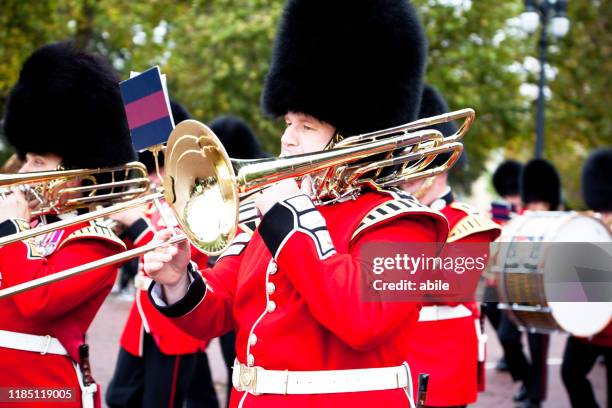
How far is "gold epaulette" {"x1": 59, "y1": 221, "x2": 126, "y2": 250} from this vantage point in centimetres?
326

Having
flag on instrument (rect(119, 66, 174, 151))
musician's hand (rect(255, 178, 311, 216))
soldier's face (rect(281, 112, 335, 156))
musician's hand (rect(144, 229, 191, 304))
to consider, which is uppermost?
flag on instrument (rect(119, 66, 174, 151))

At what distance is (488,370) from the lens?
346 inches

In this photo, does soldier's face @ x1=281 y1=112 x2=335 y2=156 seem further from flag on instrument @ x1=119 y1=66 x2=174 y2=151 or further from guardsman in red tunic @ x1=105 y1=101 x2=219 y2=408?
guardsman in red tunic @ x1=105 y1=101 x2=219 y2=408

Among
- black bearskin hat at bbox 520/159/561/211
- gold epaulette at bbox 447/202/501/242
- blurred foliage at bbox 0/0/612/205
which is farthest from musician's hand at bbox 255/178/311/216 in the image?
blurred foliage at bbox 0/0/612/205

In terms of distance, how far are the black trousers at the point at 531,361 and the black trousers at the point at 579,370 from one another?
111 centimetres

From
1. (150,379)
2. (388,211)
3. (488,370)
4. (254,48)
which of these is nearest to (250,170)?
(388,211)

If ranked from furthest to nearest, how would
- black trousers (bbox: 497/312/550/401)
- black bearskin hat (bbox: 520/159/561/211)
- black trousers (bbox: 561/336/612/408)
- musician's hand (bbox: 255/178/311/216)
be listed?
black bearskin hat (bbox: 520/159/561/211), black trousers (bbox: 497/312/550/401), black trousers (bbox: 561/336/612/408), musician's hand (bbox: 255/178/311/216)

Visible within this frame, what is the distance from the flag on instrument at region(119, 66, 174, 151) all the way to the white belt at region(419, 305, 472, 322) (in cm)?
192

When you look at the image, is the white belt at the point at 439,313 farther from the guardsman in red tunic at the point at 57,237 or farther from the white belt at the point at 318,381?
the white belt at the point at 318,381

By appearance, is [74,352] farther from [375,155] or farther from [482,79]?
[482,79]

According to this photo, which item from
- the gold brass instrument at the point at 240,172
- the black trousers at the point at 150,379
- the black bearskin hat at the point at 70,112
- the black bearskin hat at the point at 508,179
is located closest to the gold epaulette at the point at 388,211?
the gold brass instrument at the point at 240,172

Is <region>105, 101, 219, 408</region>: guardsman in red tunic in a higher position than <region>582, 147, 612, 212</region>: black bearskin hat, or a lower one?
lower

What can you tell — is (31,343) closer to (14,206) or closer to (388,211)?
(14,206)

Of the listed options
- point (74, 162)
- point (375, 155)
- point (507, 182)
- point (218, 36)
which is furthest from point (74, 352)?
point (218, 36)
